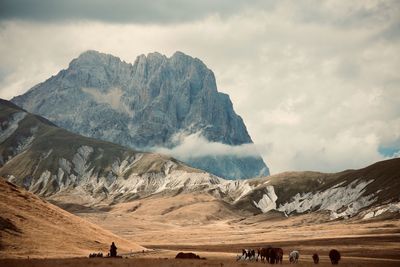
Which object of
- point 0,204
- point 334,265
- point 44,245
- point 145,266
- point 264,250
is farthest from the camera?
point 0,204

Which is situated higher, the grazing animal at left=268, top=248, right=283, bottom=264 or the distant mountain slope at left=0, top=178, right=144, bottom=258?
the distant mountain slope at left=0, top=178, right=144, bottom=258

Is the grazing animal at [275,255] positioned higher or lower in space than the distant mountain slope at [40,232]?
lower

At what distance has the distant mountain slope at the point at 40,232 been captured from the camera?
74438mm

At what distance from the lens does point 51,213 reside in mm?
99188

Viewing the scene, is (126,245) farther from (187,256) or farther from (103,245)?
(187,256)

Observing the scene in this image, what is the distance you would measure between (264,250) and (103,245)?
124ft

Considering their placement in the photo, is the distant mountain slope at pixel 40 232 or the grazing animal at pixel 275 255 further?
the distant mountain slope at pixel 40 232

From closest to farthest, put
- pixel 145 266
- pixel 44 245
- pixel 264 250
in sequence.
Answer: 1. pixel 145 266
2. pixel 264 250
3. pixel 44 245

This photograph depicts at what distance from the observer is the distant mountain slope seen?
74438 mm

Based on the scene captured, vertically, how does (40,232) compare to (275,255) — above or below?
above

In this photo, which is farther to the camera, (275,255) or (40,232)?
(40,232)

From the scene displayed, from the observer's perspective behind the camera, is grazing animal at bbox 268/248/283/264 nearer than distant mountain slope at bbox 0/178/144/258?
Yes

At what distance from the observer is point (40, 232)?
84.1m

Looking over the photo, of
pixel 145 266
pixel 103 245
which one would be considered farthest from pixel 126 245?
pixel 145 266
